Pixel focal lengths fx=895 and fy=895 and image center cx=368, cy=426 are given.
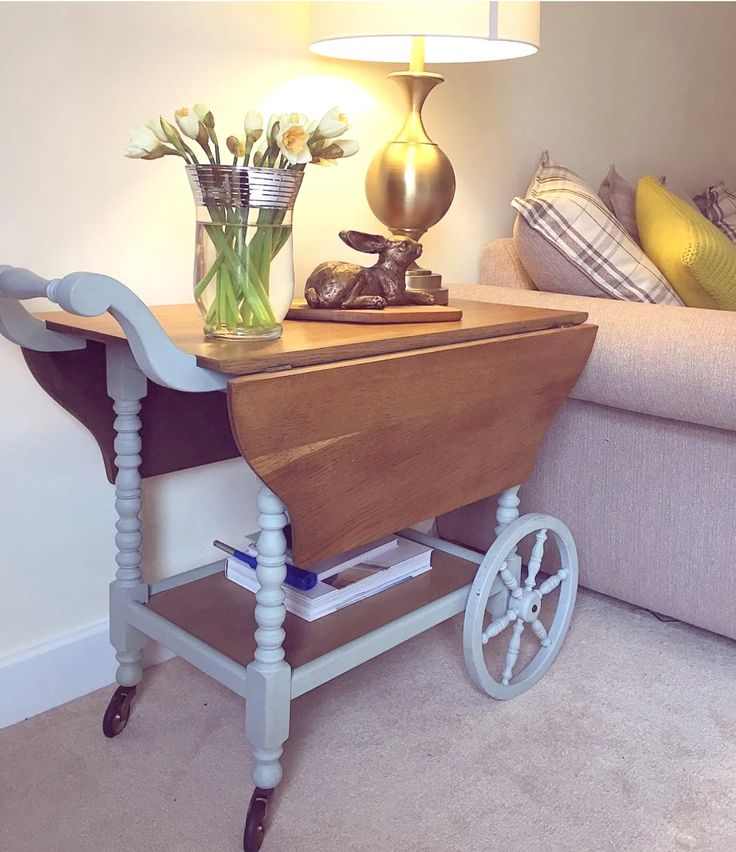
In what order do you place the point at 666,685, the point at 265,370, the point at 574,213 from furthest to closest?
1. the point at 574,213
2. the point at 666,685
3. the point at 265,370

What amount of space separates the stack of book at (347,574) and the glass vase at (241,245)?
44 centimetres

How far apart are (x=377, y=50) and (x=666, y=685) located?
135 centimetres

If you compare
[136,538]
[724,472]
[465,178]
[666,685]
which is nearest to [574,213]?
[465,178]

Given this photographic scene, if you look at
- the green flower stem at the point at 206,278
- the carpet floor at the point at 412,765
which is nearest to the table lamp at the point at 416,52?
the green flower stem at the point at 206,278

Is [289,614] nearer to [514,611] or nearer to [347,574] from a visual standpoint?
[347,574]

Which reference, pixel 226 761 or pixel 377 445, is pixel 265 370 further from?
pixel 226 761

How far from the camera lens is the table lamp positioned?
148 centimetres

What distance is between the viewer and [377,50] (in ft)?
5.78

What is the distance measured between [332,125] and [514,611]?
0.92 meters

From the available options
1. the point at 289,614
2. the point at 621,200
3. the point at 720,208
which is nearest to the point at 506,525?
the point at 289,614

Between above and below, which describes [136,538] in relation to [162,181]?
below

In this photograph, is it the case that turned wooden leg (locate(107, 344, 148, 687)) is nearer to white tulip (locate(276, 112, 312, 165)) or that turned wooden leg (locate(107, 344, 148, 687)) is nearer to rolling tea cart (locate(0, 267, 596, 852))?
rolling tea cart (locate(0, 267, 596, 852))

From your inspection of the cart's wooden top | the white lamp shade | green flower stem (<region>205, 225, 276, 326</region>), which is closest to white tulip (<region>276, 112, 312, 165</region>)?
green flower stem (<region>205, 225, 276, 326</region>)

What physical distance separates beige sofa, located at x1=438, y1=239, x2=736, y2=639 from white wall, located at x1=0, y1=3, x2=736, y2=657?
1.36ft
